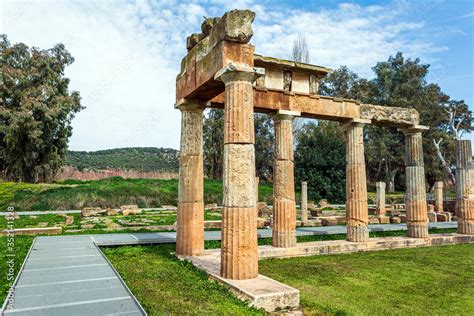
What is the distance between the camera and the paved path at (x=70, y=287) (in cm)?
446

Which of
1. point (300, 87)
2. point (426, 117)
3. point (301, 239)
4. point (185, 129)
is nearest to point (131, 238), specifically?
point (185, 129)

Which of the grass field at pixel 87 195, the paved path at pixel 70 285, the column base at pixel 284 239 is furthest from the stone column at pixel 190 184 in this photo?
the grass field at pixel 87 195

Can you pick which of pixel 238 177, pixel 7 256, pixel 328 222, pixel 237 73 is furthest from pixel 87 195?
pixel 237 73

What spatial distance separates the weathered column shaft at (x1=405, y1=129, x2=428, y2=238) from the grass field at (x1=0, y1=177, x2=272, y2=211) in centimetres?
1700

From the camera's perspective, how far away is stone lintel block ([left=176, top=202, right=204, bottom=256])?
841 centimetres

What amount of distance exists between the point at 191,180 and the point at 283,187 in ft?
9.69

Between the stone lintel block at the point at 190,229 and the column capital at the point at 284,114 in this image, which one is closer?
the stone lintel block at the point at 190,229

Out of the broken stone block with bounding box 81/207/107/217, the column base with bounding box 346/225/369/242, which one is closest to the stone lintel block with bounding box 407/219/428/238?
the column base with bounding box 346/225/369/242

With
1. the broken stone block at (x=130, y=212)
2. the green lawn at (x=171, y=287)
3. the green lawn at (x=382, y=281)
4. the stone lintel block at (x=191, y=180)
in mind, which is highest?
the stone lintel block at (x=191, y=180)

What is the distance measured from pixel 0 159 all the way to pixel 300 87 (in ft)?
103

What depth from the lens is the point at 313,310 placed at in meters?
5.18

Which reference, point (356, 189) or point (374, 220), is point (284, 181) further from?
point (374, 220)

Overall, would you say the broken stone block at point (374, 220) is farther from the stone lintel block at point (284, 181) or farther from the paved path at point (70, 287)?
the paved path at point (70, 287)

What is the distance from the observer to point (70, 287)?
5.41 metres
